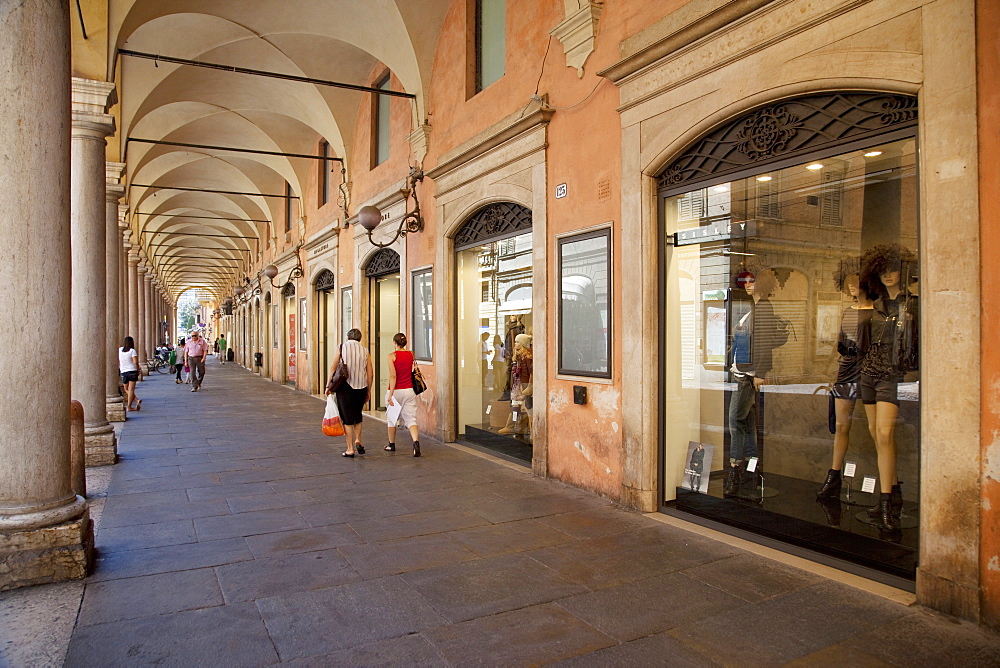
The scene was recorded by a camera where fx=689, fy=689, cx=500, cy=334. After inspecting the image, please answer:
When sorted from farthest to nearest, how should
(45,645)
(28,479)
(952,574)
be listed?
(28,479) < (952,574) < (45,645)

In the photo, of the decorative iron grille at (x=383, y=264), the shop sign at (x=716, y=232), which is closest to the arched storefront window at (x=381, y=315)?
the decorative iron grille at (x=383, y=264)

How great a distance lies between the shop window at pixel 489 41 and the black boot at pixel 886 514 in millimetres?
5670

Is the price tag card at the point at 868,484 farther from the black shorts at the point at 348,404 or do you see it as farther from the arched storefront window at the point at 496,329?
the black shorts at the point at 348,404

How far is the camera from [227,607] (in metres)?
3.43

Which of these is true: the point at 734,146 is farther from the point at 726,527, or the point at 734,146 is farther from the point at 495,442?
the point at 495,442

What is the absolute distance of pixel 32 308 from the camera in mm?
3779

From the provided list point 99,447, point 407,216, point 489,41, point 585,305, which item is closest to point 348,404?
point 99,447

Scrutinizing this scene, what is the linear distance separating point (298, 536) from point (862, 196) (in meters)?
4.62

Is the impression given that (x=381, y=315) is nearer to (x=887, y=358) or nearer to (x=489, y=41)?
(x=489, y=41)

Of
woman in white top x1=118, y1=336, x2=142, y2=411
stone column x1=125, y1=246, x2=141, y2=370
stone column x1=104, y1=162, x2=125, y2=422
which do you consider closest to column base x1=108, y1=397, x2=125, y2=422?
stone column x1=104, y1=162, x2=125, y2=422

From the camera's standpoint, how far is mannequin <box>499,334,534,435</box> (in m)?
7.84

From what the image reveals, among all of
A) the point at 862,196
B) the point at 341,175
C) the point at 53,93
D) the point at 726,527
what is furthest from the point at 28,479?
the point at 341,175

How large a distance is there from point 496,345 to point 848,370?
14.2 ft

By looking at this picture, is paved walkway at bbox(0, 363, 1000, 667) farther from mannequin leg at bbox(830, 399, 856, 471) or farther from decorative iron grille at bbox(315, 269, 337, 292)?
decorative iron grille at bbox(315, 269, 337, 292)
